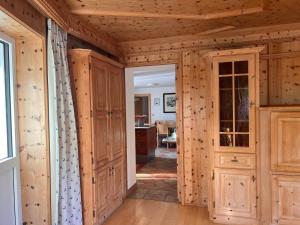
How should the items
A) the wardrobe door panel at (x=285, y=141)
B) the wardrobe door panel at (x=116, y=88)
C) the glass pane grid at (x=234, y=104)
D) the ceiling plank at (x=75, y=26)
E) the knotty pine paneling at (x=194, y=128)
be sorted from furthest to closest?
the knotty pine paneling at (x=194, y=128) → the wardrobe door panel at (x=116, y=88) → the glass pane grid at (x=234, y=104) → the wardrobe door panel at (x=285, y=141) → the ceiling plank at (x=75, y=26)

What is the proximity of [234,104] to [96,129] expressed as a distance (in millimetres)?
1689

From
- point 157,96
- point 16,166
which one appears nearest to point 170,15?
point 16,166

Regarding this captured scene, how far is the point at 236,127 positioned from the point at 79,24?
222 cm

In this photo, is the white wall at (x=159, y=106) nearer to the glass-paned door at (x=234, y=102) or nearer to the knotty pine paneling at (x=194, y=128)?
the knotty pine paneling at (x=194, y=128)

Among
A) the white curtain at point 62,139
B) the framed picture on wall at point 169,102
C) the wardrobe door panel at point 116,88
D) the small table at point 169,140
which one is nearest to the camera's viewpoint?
the white curtain at point 62,139

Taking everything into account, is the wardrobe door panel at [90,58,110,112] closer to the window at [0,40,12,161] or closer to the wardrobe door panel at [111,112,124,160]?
the wardrobe door panel at [111,112,124,160]

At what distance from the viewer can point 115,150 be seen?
3.55m

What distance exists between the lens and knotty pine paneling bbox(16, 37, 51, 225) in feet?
7.66

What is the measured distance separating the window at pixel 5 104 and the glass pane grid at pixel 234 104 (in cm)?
230

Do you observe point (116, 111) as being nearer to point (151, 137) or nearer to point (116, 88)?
point (116, 88)

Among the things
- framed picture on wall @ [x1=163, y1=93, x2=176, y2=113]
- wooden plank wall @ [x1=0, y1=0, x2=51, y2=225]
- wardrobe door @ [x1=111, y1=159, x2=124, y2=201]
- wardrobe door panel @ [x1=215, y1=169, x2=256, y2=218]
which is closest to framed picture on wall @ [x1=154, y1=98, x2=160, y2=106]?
framed picture on wall @ [x1=163, y1=93, x2=176, y2=113]

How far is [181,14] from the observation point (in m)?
2.81

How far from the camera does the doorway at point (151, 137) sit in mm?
4328

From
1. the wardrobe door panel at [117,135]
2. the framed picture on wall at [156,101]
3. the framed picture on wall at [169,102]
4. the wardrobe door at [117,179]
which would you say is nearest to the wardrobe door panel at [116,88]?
the wardrobe door panel at [117,135]
